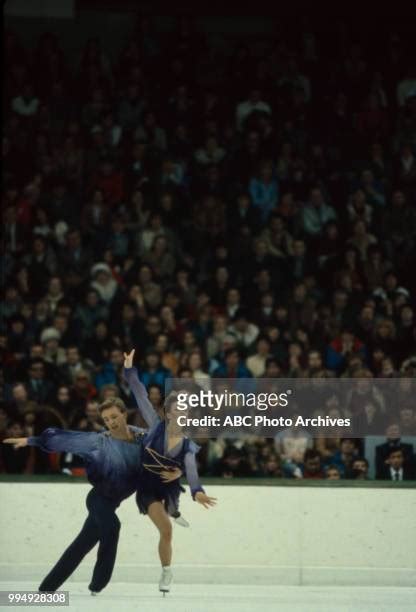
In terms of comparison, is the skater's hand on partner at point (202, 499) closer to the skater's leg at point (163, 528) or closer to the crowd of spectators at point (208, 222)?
the skater's leg at point (163, 528)

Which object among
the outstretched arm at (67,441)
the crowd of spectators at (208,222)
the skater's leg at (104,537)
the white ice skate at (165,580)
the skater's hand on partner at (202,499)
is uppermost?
the crowd of spectators at (208,222)

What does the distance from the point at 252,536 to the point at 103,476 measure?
1.38 m

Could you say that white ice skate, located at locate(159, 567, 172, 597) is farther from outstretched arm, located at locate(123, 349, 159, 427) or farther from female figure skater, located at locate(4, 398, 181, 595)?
outstretched arm, located at locate(123, 349, 159, 427)

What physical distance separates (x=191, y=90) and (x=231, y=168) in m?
1.27

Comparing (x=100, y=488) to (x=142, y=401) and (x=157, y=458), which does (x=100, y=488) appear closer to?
(x=157, y=458)

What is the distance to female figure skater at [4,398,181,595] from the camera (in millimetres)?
10375

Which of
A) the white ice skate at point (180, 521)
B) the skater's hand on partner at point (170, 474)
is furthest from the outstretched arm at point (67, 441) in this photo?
the white ice skate at point (180, 521)

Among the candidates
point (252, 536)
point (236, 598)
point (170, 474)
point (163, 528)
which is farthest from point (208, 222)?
point (236, 598)

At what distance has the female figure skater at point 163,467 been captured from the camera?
34.1 ft

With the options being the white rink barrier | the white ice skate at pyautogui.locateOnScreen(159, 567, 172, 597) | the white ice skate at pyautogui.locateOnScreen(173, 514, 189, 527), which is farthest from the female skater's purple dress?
the white ice skate at pyautogui.locateOnScreen(159, 567, 172, 597)

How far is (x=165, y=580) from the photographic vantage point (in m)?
10.8

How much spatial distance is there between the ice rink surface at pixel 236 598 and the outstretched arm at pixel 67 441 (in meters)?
1.08

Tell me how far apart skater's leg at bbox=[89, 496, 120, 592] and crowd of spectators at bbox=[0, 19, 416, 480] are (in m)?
1.13

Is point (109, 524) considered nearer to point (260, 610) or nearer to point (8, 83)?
point (260, 610)
